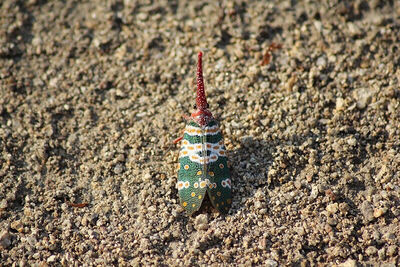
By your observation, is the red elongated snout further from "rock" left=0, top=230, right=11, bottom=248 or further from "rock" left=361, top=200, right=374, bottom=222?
"rock" left=0, top=230, right=11, bottom=248

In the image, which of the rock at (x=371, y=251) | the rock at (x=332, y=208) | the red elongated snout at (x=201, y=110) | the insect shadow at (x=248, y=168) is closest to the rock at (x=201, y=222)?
the insect shadow at (x=248, y=168)

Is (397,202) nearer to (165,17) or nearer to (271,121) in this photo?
(271,121)

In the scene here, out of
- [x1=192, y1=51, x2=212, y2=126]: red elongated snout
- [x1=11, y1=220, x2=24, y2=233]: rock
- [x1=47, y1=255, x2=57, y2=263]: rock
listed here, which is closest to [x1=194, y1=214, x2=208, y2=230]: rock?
[x1=192, y1=51, x2=212, y2=126]: red elongated snout

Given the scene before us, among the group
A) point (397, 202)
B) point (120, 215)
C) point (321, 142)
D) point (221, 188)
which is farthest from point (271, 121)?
point (120, 215)

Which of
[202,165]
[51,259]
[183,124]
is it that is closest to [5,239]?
[51,259]

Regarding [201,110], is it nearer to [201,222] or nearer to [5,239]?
[201,222]

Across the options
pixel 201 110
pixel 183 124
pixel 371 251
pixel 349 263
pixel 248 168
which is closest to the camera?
pixel 349 263
